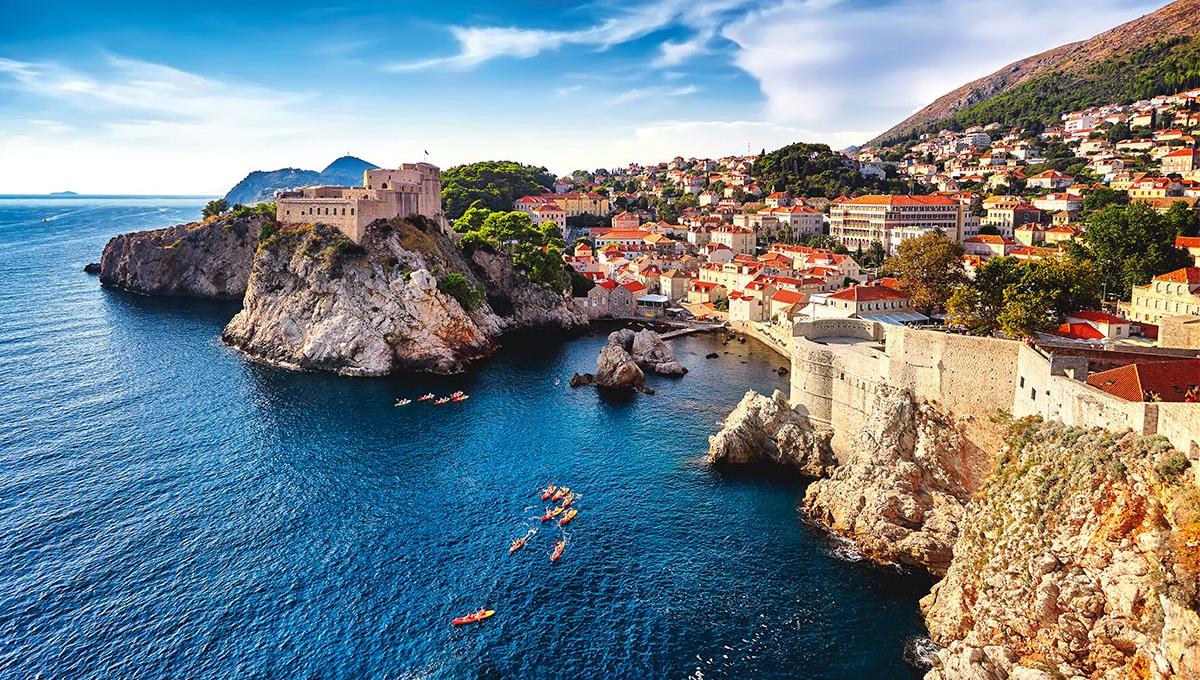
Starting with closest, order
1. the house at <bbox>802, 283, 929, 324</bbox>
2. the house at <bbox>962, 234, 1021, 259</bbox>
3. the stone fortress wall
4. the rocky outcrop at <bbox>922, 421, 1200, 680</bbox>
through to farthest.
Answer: the rocky outcrop at <bbox>922, 421, 1200, 680</bbox>
the stone fortress wall
the house at <bbox>802, 283, 929, 324</bbox>
the house at <bbox>962, 234, 1021, 259</bbox>

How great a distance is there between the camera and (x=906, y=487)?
29.0 meters

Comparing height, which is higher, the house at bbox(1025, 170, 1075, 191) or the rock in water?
the house at bbox(1025, 170, 1075, 191)

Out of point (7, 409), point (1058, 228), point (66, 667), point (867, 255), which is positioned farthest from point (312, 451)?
point (1058, 228)

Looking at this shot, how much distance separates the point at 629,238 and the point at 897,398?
3275 inches

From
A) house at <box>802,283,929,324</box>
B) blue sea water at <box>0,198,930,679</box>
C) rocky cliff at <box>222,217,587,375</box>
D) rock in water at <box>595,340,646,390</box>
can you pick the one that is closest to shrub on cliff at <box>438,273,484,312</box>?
rocky cliff at <box>222,217,587,375</box>

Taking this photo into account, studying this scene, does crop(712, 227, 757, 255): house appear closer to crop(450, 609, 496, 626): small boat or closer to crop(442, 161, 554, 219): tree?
crop(442, 161, 554, 219): tree

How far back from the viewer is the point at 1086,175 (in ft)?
378

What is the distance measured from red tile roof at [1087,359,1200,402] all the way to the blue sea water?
372 inches

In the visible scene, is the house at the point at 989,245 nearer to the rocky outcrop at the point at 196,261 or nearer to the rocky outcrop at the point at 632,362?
the rocky outcrop at the point at 632,362

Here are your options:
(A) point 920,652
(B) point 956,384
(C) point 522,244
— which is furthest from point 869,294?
(C) point 522,244

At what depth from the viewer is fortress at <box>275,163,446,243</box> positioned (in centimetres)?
6638

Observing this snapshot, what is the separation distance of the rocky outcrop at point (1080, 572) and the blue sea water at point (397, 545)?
3.15m

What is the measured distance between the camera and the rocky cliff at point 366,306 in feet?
189

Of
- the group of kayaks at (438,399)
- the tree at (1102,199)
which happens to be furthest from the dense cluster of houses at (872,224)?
the group of kayaks at (438,399)
